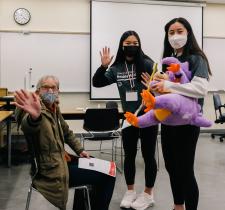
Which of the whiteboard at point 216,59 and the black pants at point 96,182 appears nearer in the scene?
the black pants at point 96,182

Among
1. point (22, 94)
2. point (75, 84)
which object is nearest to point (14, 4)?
point (75, 84)

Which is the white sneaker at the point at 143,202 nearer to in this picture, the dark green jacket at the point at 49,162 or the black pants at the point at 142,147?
the black pants at the point at 142,147

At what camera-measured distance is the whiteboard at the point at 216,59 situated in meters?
6.74

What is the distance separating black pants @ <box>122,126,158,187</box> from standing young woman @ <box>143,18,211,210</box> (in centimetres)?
56

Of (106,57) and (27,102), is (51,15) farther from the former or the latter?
(27,102)

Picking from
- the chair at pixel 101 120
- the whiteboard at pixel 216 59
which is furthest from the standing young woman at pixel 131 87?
the whiteboard at pixel 216 59

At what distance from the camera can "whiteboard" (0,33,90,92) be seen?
5.93 meters

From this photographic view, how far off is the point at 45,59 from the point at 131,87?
3.96 metres

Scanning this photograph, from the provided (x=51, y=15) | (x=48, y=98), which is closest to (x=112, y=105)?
(x=51, y=15)

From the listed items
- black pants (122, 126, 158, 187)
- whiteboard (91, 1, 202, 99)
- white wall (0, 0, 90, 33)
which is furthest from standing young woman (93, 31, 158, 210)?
white wall (0, 0, 90, 33)

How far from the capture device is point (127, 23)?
6273 mm

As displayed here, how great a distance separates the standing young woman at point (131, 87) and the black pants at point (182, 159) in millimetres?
579

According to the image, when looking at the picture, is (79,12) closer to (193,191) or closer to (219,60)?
(219,60)

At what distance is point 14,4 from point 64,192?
5.07 meters
